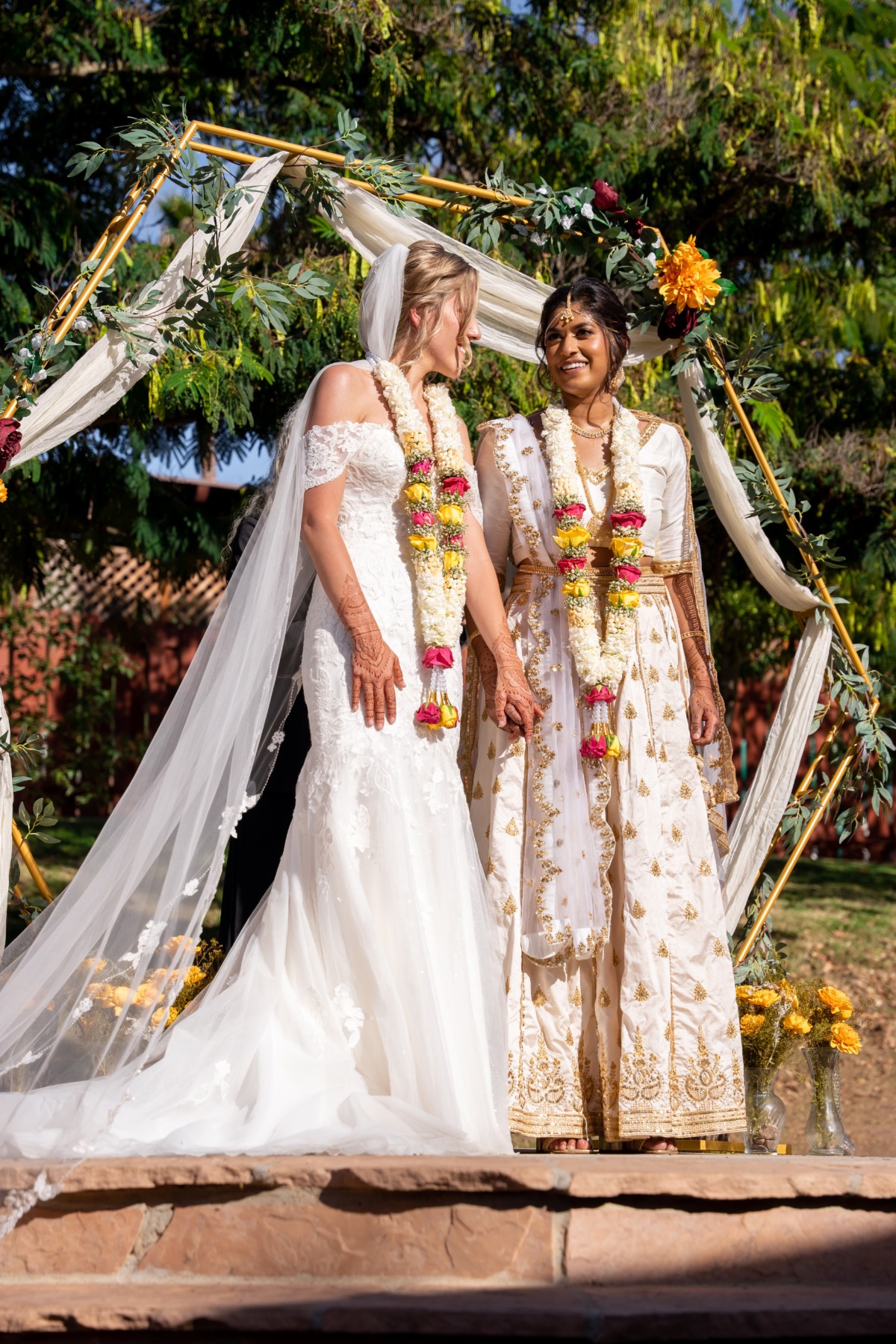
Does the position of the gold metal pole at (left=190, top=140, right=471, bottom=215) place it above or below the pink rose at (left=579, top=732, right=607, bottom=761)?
above

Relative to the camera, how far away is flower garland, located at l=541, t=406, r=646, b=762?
13.7 ft

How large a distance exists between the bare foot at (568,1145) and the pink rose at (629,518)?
176 cm

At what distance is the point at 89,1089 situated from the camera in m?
3.20

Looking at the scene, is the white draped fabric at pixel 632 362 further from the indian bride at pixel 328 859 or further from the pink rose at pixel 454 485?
the pink rose at pixel 454 485

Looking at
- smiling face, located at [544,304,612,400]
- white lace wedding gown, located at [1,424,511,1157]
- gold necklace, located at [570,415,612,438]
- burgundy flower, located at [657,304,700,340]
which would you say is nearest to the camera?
white lace wedding gown, located at [1,424,511,1157]

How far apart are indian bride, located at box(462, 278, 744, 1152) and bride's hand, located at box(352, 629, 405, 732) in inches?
19.4

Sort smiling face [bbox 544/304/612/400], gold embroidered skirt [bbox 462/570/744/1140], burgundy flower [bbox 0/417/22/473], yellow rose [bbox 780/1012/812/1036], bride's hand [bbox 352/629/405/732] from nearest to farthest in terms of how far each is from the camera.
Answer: bride's hand [bbox 352/629/405/732] → gold embroidered skirt [bbox 462/570/744/1140] → burgundy flower [bbox 0/417/22/473] → smiling face [bbox 544/304/612/400] → yellow rose [bbox 780/1012/812/1036]

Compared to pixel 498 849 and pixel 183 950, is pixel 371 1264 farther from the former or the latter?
pixel 498 849

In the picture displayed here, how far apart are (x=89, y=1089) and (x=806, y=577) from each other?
10.2ft

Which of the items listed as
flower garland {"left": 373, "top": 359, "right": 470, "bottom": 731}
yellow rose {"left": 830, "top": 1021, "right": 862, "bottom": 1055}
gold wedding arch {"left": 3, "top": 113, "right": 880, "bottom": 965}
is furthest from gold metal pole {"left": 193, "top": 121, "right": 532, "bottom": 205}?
yellow rose {"left": 830, "top": 1021, "right": 862, "bottom": 1055}

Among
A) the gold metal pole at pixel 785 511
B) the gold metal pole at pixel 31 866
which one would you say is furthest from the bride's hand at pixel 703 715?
the gold metal pole at pixel 31 866

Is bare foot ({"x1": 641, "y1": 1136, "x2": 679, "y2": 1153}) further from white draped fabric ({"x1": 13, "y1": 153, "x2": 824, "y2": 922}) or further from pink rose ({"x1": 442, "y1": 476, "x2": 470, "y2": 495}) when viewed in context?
pink rose ({"x1": 442, "y1": 476, "x2": 470, "y2": 495})

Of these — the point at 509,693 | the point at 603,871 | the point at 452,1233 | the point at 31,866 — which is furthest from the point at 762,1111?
the point at 31,866

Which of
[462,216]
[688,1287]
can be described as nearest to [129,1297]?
[688,1287]
